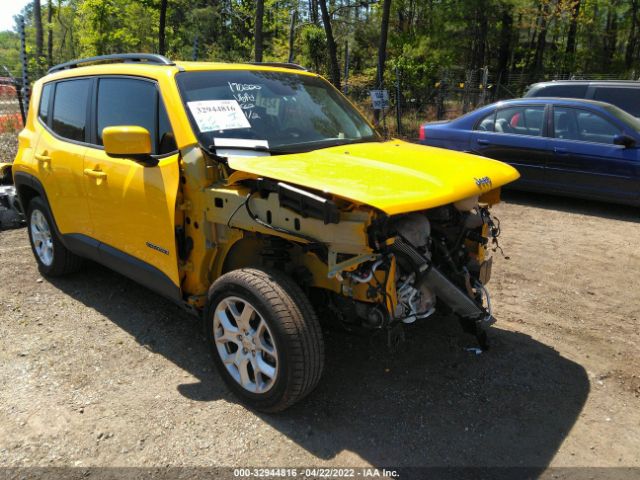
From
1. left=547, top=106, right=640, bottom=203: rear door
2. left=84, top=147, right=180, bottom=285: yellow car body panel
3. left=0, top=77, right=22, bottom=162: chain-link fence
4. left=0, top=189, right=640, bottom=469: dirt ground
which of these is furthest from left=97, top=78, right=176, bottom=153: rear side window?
left=0, top=77, right=22, bottom=162: chain-link fence

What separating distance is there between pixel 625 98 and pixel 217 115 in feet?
28.1

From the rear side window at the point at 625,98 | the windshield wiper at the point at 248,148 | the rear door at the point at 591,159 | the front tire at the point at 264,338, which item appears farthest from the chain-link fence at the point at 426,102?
the front tire at the point at 264,338

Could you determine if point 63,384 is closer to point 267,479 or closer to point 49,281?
point 267,479

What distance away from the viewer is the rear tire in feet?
15.6

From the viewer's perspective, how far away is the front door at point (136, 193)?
3.34 metres

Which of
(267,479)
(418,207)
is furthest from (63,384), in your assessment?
(418,207)

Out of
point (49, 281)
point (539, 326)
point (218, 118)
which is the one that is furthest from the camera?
point (49, 281)

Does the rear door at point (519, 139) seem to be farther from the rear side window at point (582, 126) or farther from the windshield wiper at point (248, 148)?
the windshield wiper at point (248, 148)

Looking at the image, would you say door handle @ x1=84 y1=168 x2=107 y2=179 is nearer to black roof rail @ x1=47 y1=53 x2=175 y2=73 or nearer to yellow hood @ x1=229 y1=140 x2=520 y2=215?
black roof rail @ x1=47 y1=53 x2=175 y2=73

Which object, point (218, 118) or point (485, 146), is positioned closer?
point (218, 118)

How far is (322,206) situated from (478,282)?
1.46m

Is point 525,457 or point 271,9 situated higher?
point 271,9

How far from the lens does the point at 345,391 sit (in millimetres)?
3240

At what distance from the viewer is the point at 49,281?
5.03 m
